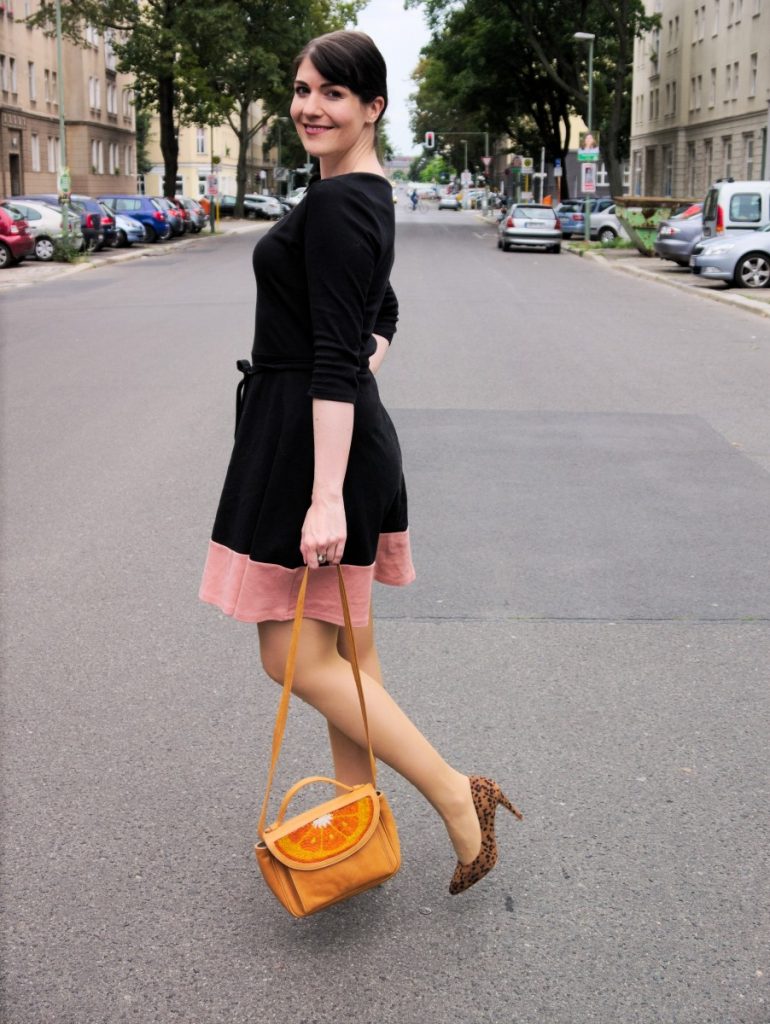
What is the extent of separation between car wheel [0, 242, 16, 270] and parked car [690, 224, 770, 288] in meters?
16.0

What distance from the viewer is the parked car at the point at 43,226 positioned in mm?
32969

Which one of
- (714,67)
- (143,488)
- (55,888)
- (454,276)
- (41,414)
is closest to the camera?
(55,888)

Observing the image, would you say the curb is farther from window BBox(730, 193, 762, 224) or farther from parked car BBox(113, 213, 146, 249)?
parked car BBox(113, 213, 146, 249)

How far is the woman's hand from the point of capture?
2658 millimetres

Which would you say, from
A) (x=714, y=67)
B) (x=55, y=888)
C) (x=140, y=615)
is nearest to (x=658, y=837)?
(x=55, y=888)

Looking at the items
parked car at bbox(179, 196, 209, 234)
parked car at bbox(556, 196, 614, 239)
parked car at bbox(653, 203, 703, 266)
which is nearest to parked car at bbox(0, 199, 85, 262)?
parked car at bbox(653, 203, 703, 266)

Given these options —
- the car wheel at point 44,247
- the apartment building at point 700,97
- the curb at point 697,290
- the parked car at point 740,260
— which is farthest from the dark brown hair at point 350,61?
the apartment building at point 700,97

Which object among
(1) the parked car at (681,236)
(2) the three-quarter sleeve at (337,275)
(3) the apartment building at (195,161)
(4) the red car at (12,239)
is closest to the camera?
(2) the three-quarter sleeve at (337,275)

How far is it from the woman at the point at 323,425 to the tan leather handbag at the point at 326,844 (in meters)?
0.07

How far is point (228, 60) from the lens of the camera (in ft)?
171

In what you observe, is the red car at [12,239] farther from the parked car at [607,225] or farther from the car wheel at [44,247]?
the parked car at [607,225]

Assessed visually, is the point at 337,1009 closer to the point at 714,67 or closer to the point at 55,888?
the point at 55,888

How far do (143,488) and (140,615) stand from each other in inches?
99.7

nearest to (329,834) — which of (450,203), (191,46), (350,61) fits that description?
(350,61)
